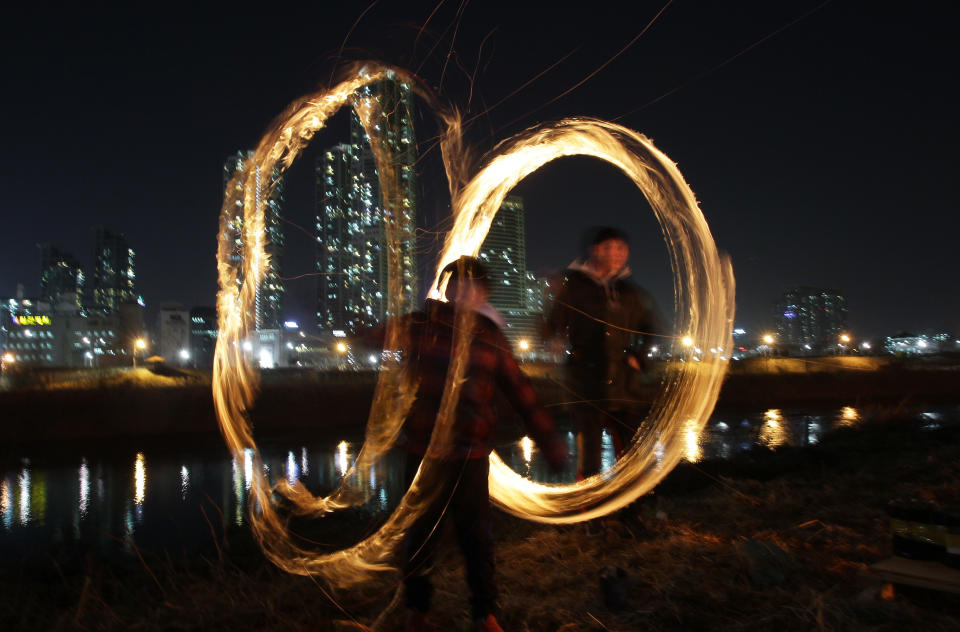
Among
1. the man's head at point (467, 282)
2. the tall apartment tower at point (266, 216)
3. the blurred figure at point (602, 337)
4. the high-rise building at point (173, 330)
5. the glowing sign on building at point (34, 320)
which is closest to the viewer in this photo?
the man's head at point (467, 282)

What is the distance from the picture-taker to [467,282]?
3.38 m

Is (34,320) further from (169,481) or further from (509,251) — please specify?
(509,251)

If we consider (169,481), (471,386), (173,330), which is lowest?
(169,481)

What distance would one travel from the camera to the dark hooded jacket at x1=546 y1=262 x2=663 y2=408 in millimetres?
4660

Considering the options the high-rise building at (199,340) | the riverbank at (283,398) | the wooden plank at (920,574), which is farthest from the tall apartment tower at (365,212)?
the high-rise building at (199,340)

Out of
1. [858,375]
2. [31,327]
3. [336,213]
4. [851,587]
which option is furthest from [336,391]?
[31,327]

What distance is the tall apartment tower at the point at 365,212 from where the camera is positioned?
595 cm

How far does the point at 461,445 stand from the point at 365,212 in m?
3.82

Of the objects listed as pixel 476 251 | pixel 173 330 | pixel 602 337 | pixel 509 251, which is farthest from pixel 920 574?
pixel 173 330

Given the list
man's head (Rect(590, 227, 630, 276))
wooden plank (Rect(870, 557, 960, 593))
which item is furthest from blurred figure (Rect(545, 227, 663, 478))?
wooden plank (Rect(870, 557, 960, 593))

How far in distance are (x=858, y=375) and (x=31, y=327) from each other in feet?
340

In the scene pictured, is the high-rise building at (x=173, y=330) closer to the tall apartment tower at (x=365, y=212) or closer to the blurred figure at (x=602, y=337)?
the tall apartment tower at (x=365, y=212)

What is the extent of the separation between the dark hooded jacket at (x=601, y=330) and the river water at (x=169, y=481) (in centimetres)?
314

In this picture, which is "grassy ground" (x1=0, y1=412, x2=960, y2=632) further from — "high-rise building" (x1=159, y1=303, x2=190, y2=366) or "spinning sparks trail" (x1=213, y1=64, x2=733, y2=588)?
"high-rise building" (x1=159, y1=303, x2=190, y2=366)
